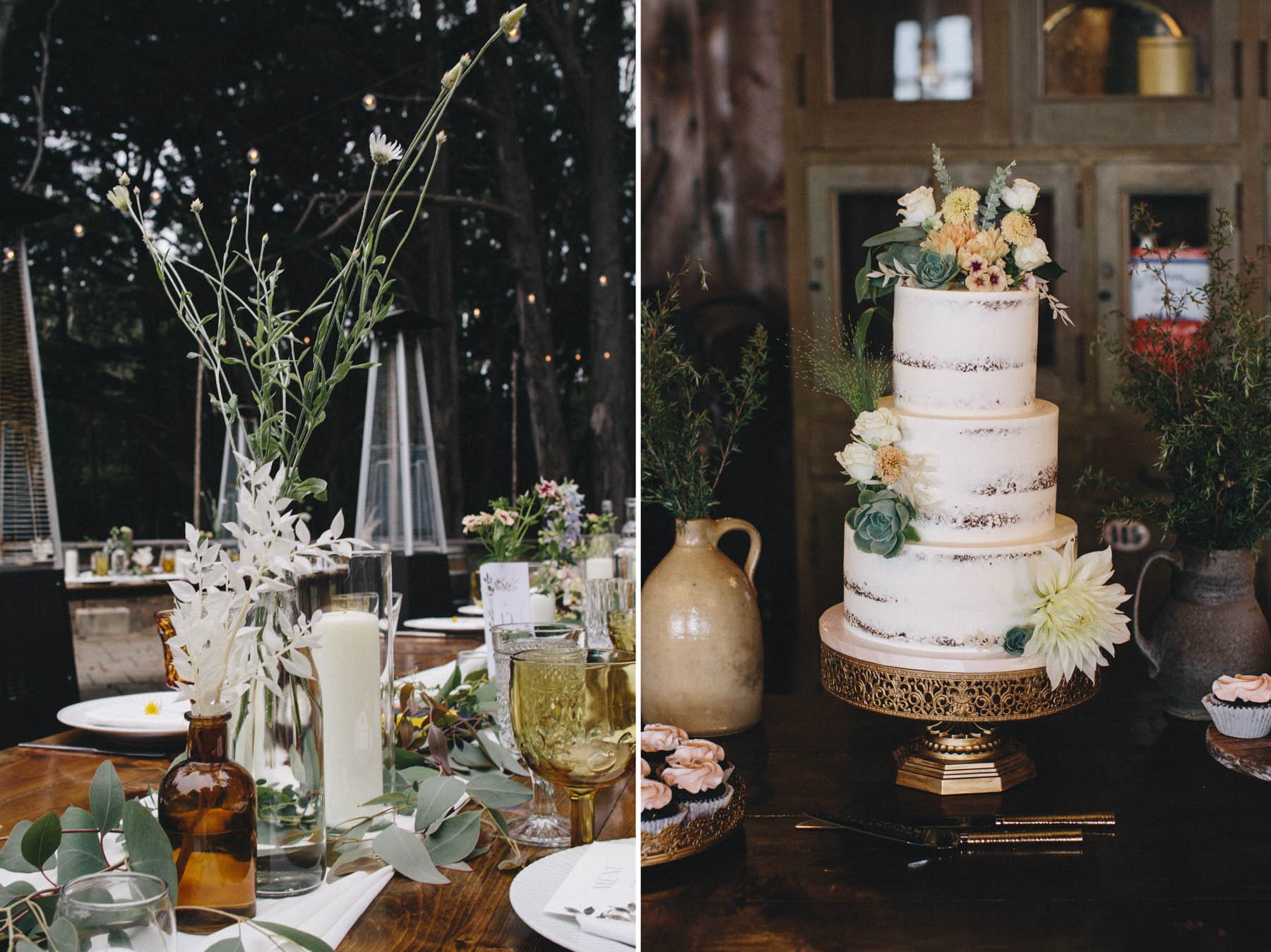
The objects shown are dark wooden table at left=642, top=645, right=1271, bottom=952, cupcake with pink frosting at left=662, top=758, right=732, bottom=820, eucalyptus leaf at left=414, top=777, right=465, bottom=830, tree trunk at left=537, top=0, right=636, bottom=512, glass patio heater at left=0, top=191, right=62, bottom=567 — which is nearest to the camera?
eucalyptus leaf at left=414, top=777, right=465, bottom=830

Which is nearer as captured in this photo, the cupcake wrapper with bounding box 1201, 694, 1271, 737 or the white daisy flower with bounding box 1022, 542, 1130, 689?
the white daisy flower with bounding box 1022, 542, 1130, 689

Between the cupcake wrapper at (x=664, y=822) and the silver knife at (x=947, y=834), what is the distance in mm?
176

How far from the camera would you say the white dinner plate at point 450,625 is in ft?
7.66

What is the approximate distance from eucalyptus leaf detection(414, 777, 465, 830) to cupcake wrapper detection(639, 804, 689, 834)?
25cm

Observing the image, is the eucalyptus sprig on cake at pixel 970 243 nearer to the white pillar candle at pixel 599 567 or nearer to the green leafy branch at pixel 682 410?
the green leafy branch at pixel 682 410

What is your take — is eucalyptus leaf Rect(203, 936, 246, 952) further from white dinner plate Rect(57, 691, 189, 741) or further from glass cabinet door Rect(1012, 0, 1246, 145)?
glass cabinet door Rect(1012, 0, 1246, 145)

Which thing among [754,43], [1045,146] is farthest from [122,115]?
[1045,146]

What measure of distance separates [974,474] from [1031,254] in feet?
0.89

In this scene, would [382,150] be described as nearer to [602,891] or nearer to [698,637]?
[602,891]

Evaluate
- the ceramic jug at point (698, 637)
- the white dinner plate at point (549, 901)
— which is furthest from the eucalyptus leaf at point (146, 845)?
the ceramic jug at point (698, 637)

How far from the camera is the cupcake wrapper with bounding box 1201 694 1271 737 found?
1464 mm

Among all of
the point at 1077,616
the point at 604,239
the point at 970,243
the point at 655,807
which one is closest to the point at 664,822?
the point at 655,807

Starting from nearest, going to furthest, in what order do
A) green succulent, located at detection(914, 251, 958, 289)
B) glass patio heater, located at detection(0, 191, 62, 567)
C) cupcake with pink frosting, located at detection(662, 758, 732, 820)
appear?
cupcake with pink frosting, located at detection(662, 758, 732, 820), green succulent, located at detection(914, 251, 958, 289), glass patio heater, located at detection(0, 191, 62, 567)

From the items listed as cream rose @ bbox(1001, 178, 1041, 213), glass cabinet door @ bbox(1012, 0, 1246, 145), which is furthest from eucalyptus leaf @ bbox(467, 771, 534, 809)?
glass cabinet door @ bbox(1012, 0, 1246, 145)
